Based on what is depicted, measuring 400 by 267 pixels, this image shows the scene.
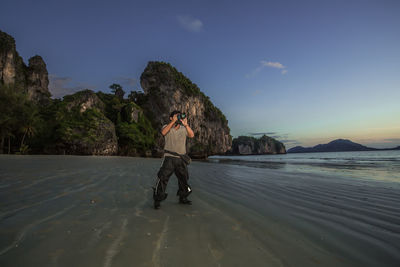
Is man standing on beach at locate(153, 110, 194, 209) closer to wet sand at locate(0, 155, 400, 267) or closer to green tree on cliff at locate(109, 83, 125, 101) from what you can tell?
wet sand at locate(0, 155, 400, 267)

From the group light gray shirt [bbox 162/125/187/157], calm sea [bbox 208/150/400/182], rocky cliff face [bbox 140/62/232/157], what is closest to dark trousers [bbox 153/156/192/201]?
light gray shirt [bbox 162/125/187/157]

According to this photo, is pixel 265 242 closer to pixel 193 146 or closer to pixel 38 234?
pixel 38 234

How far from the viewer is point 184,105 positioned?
66750 mm

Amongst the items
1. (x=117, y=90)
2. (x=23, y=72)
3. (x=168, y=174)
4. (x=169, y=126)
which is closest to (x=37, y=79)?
(x=23, y=72)

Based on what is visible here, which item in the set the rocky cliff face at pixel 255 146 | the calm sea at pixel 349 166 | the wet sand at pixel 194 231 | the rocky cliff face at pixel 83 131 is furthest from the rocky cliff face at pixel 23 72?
the rocky cliff face at pixel 255 146

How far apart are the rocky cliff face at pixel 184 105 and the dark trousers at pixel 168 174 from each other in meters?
48.0

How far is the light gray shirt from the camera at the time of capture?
350 centimetres

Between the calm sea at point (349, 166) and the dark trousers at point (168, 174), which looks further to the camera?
the calm sea at point (349, 166)

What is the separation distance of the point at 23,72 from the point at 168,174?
77268 millimetres

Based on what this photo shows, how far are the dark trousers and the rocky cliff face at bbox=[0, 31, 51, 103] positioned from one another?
183 feet

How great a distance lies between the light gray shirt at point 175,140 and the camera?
3.50m

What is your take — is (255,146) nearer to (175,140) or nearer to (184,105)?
(184,105)

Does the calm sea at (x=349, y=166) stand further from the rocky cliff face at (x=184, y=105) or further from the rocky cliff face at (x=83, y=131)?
the rocky cliff face at (x=184, y=105)

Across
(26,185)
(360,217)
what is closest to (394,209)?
(360,217)
